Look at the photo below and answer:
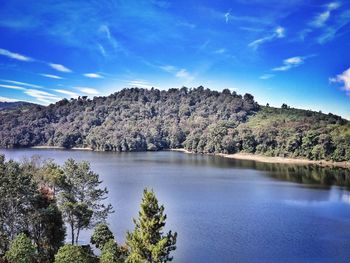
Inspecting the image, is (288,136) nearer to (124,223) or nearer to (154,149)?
(154,149)

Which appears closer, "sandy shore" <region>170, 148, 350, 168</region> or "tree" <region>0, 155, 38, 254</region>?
"tree" <region>0, 155, 38, 254</region>

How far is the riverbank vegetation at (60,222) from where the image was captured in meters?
29.6

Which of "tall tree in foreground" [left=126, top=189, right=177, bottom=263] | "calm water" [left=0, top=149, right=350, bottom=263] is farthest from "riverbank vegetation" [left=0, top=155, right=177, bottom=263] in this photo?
"calm water" [left=0, top=149, right=350, bottom=263]

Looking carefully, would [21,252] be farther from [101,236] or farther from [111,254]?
[101,236]

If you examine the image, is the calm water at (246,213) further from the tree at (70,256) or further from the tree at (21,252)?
the tree at (21,252)

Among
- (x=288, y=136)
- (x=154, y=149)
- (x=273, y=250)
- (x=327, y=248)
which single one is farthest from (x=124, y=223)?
(x=154, y=149)

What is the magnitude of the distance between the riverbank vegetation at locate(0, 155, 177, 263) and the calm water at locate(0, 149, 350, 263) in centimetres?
698

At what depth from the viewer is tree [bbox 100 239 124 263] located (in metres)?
29.6

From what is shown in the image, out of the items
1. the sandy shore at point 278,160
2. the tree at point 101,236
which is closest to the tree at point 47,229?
the tree at point 101,236

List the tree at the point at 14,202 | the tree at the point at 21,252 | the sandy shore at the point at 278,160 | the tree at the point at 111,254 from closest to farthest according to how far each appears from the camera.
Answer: the tree at the point at 21,252 → the tree at the point at 111,254 → the tree at the point at 14,202 → the sandy shore at the point at 278,160

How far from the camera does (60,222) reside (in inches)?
1407

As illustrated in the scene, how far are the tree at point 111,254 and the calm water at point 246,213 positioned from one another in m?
7.24

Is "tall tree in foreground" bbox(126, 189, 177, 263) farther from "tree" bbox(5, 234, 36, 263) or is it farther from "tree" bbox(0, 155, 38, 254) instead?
"tree" bbox(0, 155, 38, 254)

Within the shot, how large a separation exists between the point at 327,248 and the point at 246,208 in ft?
60.5
